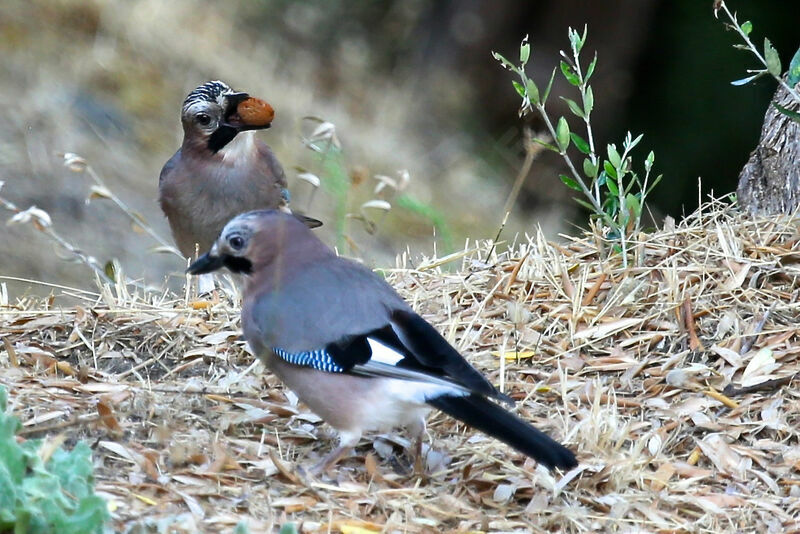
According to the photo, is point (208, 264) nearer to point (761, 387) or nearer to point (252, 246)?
point (252, 246)

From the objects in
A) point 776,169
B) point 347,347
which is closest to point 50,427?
point 347,347

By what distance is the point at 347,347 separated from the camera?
11.2ft

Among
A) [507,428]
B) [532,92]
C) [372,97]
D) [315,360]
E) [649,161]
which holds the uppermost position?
[532,92]

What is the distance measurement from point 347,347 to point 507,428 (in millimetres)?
531

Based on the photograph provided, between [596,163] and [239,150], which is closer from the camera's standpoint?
[596,163]

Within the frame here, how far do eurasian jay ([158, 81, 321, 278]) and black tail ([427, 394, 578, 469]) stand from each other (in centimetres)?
245

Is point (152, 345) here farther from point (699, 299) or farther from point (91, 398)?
point (699, 299)

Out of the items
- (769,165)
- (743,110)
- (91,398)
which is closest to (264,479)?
(91,398)

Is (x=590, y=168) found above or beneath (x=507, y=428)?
above

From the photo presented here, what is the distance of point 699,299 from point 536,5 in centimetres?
580

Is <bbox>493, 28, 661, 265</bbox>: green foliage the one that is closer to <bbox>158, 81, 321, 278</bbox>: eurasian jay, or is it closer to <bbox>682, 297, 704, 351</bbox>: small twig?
<bbox>682, 297, 704, 351</bbox>: small twig

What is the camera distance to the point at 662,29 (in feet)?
31.5

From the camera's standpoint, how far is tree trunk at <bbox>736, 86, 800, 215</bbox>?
15.7 ft

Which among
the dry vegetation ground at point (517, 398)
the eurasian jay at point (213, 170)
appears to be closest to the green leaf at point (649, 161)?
the dry vegetation ground at point (517, 398)
